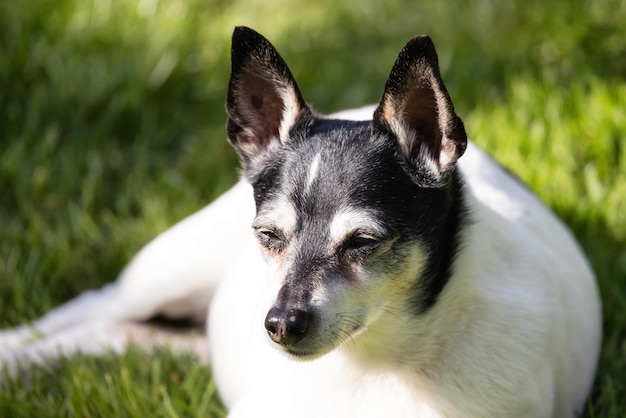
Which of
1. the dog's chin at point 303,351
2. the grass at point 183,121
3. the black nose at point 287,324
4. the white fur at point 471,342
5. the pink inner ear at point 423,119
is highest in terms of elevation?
the pink inner ear at point 423,119

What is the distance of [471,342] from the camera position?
9.69ft

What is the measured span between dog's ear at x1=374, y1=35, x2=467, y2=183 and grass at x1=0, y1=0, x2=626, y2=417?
1.07 m

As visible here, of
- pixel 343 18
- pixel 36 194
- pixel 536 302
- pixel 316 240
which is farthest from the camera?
pixel 343 18

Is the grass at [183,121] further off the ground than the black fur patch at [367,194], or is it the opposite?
the black fur patch at [367,194]

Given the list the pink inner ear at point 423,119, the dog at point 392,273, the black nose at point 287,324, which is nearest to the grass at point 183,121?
the dog at point 392,273

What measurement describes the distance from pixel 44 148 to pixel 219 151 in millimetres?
1000

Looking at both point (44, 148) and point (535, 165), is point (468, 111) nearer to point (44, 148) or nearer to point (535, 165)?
point (535, 165)

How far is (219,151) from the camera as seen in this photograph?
555 centimetres

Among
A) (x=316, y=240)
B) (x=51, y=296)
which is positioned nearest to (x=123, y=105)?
(x=51, y=296)

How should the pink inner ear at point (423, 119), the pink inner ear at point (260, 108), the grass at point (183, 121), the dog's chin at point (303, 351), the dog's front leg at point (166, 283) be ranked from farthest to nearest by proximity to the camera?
the dog's front leg at point (166, 283) < the grass at point (183, 121) < the pink inner ear at point (260, 108) < the pink inner ear at point (423, 119) < the dog's chin at point (303, 351)

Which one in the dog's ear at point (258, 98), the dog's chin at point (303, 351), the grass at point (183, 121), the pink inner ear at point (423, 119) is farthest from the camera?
the grass at point (183, 121)

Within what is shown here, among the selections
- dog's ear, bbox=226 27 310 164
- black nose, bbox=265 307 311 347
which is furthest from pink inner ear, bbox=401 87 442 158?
black nose, bbox=265 307 311 347

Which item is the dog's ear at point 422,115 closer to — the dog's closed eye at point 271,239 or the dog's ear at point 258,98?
the dog's ear at point 258,98

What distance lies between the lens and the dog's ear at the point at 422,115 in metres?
2.77
